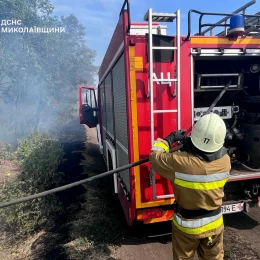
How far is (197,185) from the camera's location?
1923 mm

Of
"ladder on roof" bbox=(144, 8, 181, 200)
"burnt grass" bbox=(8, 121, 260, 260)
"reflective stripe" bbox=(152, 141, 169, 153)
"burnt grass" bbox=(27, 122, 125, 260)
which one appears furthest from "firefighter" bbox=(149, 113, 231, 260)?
"burnt grass" bbox=(27, 122, 125, 260)

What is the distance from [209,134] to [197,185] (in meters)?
0.42

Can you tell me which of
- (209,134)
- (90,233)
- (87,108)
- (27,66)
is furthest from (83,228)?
(27,66)

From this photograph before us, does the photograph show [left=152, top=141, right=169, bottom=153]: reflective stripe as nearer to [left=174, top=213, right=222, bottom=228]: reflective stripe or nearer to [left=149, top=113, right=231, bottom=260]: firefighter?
[left=149, top=113, right=231, bottom=260]: firefighter

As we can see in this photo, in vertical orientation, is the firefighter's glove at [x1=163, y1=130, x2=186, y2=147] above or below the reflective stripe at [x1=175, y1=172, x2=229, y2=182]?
above

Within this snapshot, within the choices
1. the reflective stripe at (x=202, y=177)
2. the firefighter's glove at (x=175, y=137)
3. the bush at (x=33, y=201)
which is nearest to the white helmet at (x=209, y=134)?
the reflective stripe at (x=202, y=177)

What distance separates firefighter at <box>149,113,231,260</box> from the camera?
6.31ft

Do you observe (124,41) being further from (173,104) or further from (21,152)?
(21,152)

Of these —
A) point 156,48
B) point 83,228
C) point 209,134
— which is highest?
point 156,48

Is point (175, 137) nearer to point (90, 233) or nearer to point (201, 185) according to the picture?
point (201, 185)

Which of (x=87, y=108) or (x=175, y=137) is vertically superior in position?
(x=87, y=108)

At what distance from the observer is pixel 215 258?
85.6 inches

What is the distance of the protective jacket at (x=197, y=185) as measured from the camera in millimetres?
1927

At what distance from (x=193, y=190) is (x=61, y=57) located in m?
14.5
